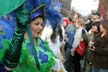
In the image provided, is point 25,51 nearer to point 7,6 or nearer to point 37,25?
point 37,25

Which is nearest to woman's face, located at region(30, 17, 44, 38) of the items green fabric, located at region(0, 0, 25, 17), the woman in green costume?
the woman in green costume

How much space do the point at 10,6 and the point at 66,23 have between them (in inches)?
281

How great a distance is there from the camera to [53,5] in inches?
135

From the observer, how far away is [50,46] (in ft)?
17.9

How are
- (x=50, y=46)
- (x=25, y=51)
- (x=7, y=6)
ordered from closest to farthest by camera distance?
(x=7, y=6), (x=25, y=51), (x=50, y=46)

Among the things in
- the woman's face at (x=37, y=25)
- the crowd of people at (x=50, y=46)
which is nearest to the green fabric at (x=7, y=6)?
the crowd of people at (x=50, y=46)

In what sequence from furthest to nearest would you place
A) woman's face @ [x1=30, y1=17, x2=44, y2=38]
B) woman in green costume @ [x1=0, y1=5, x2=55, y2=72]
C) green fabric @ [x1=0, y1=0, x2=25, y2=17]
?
woman's face @ [x1=30, y1=17, x2=44, y2=38], woman in green costume @ [x1=0, y1=5, x2=55, y2=72], green fabric @ [x1=0, y1=0, x2=25, y2=17]

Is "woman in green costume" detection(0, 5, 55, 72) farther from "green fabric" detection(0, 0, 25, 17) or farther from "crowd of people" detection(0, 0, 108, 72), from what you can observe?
"green fabric" detection(0, 0, 25, 17)

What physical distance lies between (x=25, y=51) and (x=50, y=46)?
2230 millimetres

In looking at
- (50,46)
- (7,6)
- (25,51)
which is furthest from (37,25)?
(50,46)

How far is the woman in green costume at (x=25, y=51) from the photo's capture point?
2.66 metres

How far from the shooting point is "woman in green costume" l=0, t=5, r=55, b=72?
266 cm

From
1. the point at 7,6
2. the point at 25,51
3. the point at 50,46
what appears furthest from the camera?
the point at 50,46

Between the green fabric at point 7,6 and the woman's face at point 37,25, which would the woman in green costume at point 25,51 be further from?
the green fabric at point 7,6
